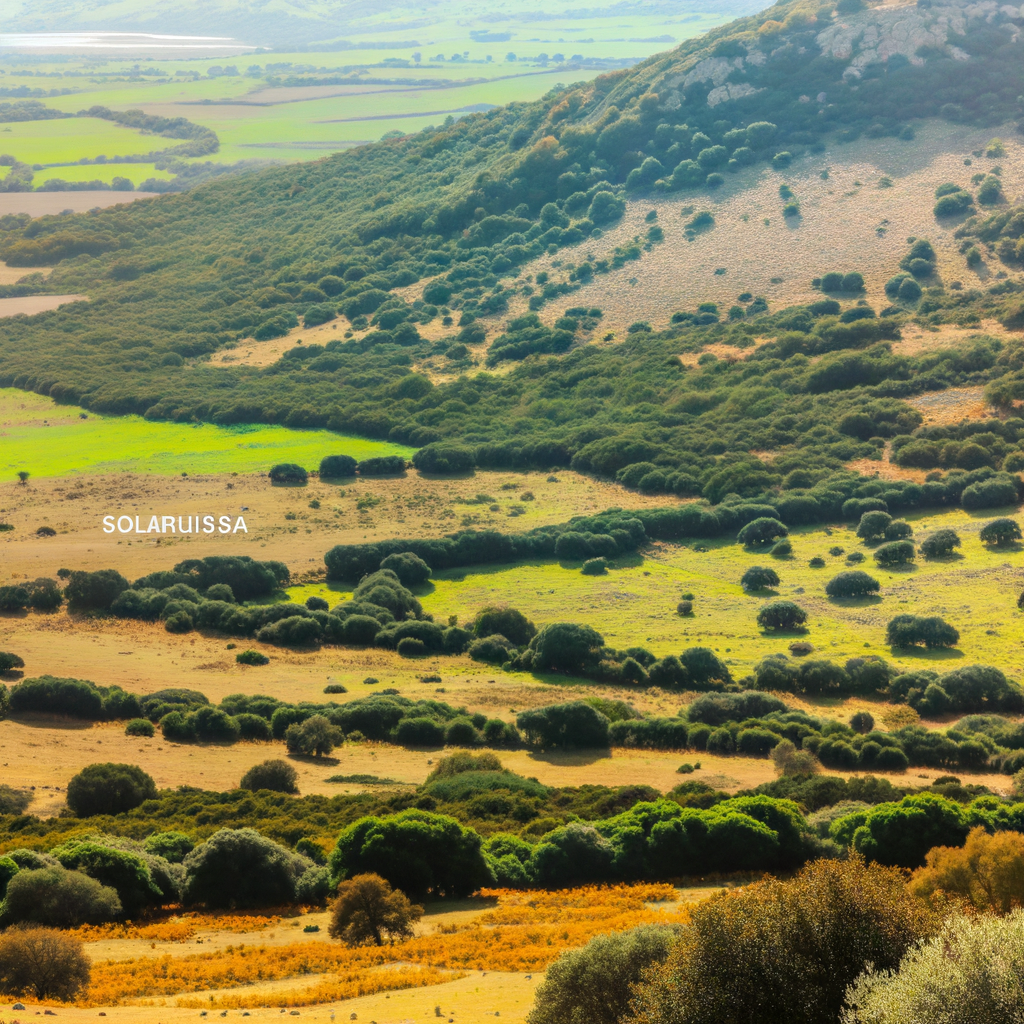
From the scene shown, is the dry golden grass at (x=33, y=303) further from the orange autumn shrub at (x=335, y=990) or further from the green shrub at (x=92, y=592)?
the orange autumn shrub at (x=335, y=990)

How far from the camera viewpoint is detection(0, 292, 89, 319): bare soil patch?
140000 millimetres

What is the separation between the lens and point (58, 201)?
186125 millimetres

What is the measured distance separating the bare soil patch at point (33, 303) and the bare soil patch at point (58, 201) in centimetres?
3650

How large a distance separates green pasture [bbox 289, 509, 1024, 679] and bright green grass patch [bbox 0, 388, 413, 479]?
89.4 ft

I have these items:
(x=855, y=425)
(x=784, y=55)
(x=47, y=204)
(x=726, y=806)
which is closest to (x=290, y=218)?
(x=47, y=204)

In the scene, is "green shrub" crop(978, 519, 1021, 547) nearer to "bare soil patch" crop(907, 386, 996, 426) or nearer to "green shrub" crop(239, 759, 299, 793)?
"bare soil patch" crop(907, 386, 996, 426)

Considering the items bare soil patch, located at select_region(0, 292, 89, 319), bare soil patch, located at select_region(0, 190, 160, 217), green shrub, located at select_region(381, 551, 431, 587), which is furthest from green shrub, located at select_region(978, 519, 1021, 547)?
bare soil patch, located at select_region(0, 190, 160, 217)

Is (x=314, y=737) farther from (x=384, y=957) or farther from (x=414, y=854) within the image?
(x=384, y=957)

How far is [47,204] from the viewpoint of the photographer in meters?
185

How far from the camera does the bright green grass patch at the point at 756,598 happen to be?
192ft

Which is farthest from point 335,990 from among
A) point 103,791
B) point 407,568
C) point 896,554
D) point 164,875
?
point 896,554

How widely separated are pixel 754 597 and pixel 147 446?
5622 centimetres

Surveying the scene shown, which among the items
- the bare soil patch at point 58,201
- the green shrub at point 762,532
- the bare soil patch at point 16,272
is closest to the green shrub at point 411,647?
the green shrub at point 762,532

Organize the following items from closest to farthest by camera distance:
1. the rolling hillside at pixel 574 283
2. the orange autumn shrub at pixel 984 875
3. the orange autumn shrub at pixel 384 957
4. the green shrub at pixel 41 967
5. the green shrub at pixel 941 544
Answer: the green shrub at pixel 41 967 → the orange autumn shrub at pixel 384 957 → the orange autumn shrub at pixel 984 875 → the green shrub at pixel 941 544 → the rolling hillside at pixel 574 283
